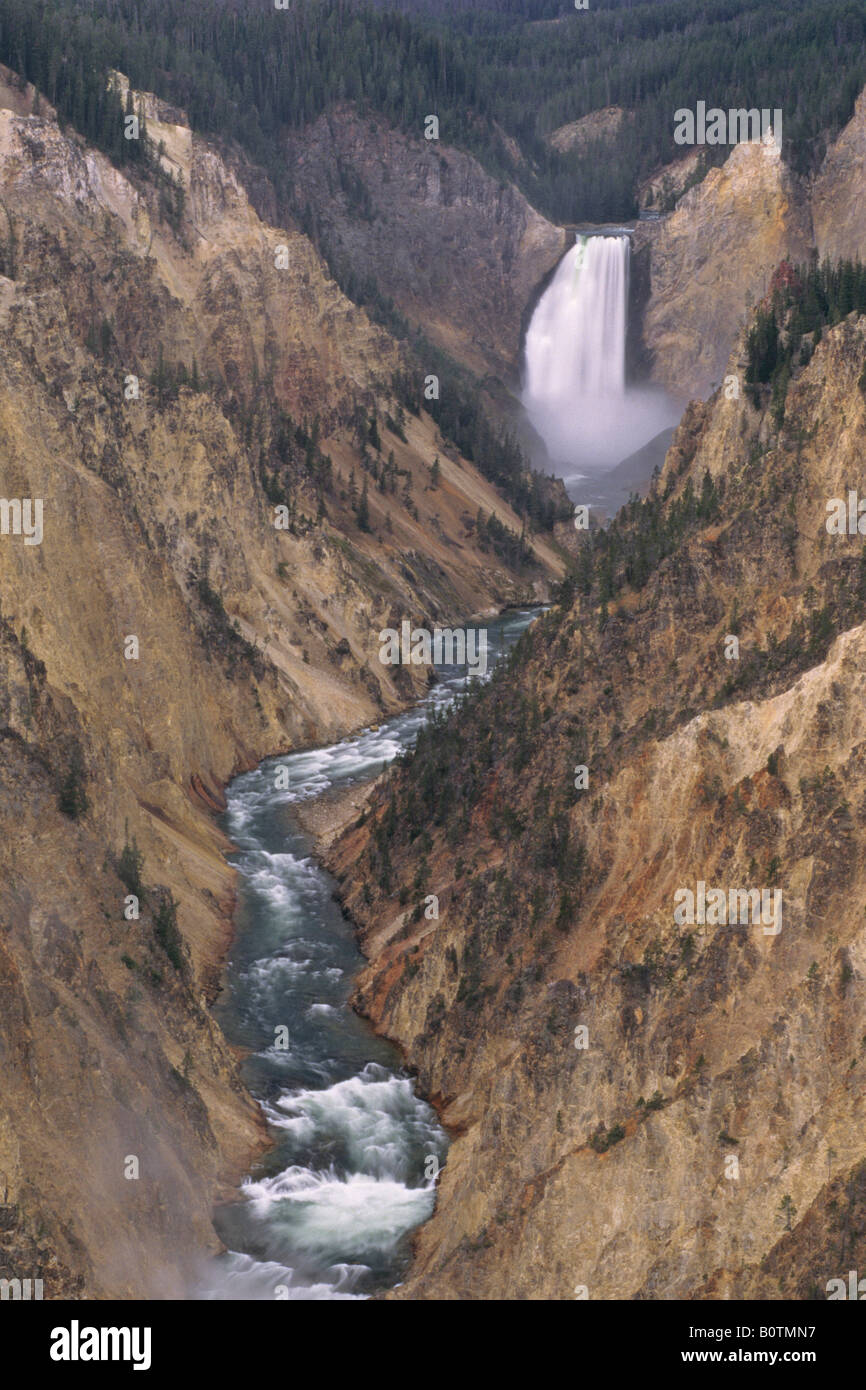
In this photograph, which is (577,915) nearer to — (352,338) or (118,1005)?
(118,1005)

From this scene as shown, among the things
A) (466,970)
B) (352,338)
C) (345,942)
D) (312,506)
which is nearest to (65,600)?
(345,942)

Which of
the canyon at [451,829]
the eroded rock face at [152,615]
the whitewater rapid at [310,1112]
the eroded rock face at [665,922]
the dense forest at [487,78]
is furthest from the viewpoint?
the dense forest at [487,78]

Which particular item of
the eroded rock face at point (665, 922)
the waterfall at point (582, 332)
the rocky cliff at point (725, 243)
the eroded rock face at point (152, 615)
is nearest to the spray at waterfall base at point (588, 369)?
the waterfall at point (582, 332)

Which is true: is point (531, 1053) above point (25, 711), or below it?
below

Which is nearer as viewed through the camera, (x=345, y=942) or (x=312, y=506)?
(x=345, y=942)

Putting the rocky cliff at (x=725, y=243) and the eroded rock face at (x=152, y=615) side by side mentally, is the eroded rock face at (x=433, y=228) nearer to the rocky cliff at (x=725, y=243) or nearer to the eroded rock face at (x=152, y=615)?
the rocky cliff at (x=725, y=243)

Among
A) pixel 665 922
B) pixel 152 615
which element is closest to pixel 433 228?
pixel 152 615
